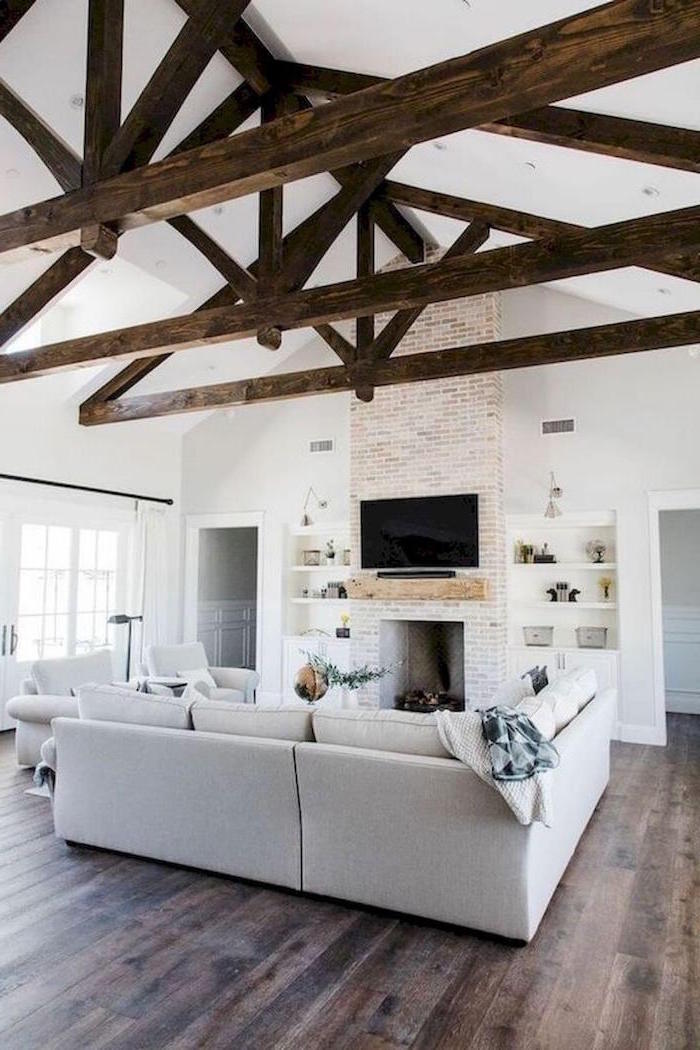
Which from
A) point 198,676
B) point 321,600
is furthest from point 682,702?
point 198,676

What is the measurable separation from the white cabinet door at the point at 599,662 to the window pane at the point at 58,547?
547 centimetres

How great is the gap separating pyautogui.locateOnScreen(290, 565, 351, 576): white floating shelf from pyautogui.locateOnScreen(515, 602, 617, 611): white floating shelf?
2153 mm

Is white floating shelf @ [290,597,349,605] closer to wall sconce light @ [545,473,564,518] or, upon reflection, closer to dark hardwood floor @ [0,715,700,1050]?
wall sconce light @ [545,473,564,518]

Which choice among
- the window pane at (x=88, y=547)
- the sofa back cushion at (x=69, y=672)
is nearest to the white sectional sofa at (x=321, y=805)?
the sofa back cushion at (x=69, y=672)

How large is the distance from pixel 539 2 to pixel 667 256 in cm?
138

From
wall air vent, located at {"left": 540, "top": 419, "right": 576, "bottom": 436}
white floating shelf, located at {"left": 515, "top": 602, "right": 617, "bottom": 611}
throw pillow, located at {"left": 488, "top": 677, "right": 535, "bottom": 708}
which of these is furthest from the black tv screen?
throw pillow, located at {"left": 488, "top": 677, "right": 535, "bottom": 708}

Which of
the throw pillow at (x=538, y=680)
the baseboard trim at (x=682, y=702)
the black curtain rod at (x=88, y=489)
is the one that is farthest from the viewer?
the baseboard trim at (x=682, y=702)

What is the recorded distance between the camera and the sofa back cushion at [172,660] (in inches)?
258

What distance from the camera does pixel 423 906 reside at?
3021 millimetres

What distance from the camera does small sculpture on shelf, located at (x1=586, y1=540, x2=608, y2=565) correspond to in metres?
6.99

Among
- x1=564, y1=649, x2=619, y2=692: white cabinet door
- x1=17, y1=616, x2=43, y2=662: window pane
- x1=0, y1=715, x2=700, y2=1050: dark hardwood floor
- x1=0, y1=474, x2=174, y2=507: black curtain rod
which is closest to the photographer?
x1=0, y1=715, x2=700, y2=1050: dark hardwood floor

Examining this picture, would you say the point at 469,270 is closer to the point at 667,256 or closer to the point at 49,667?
the point at 667,256

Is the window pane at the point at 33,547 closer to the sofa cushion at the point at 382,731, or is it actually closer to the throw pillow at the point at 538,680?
the sofa cushion at the point at 382,731

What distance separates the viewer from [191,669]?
678cm
